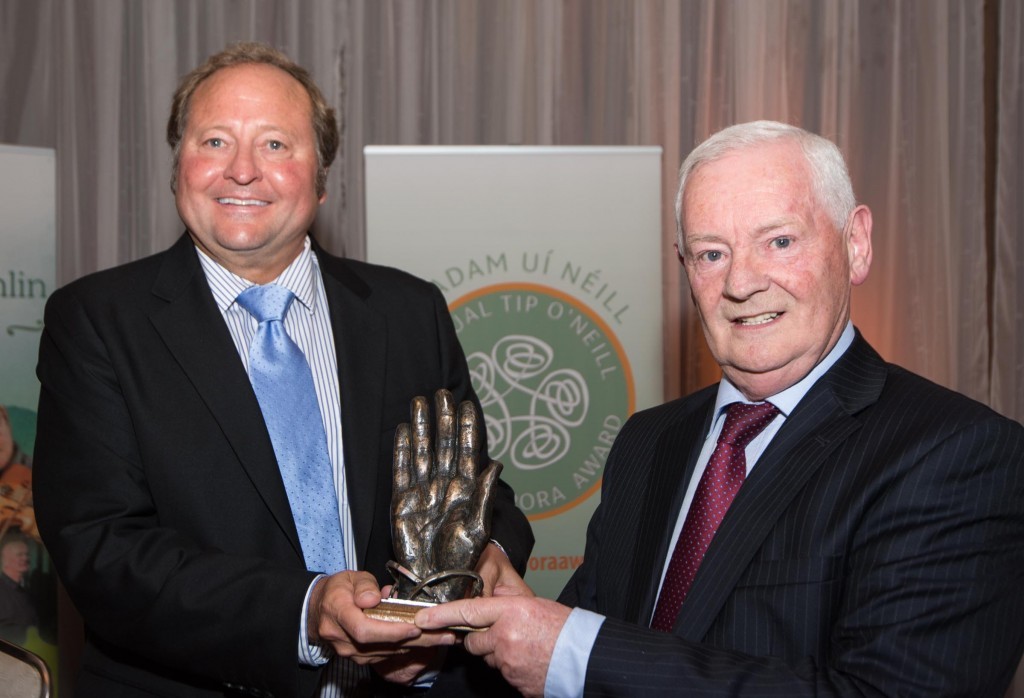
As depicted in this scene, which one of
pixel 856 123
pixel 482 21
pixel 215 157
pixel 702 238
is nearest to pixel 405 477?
pixel 702 238

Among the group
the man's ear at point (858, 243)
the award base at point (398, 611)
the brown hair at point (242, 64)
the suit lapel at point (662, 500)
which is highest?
the brown hair at point (242, 64)

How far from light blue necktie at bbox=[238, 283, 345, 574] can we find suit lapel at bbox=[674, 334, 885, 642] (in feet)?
2.63

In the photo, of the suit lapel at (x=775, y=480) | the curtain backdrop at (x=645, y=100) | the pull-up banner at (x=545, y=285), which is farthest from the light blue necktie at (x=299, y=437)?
the curtain backdrop at (x=645, y=100)

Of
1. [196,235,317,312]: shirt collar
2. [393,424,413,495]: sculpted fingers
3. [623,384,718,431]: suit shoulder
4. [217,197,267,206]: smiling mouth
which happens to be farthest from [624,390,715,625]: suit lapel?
[217,197,267,206]: smiling mouth

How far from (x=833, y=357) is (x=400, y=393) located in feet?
3.21

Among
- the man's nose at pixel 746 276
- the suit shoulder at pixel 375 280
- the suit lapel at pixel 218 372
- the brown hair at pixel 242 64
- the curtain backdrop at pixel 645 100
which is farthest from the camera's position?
the curtain backdrop at pixel 645 100

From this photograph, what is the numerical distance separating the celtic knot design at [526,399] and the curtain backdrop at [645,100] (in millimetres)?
734

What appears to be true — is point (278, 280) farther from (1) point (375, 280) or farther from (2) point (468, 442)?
(2) point (468, 442)

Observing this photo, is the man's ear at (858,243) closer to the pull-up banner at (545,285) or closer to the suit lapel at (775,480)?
the suit lapel at (775,480)

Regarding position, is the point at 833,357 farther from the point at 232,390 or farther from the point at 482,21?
the point at 482,21

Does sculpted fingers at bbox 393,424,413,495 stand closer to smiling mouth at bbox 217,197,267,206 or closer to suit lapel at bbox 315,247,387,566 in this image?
suit lapel at bbox 315,247,387,566

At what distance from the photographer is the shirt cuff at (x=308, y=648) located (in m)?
2.07

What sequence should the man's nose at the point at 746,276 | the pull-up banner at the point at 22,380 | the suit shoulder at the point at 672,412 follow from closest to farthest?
the man's nose at the point at 746,276 < the suit shoulder at the point at 672,412 < the pull-up banner at the point at 22,380

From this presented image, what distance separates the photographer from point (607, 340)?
173 inches
